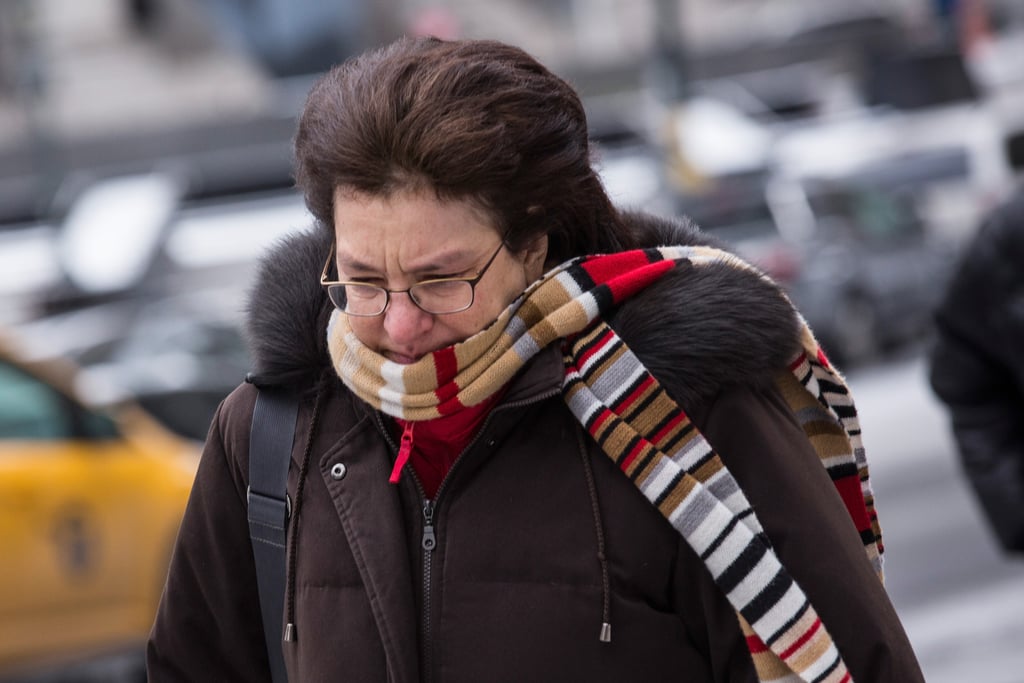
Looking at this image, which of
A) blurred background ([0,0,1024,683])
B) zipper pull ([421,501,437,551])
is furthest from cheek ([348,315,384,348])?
blurred background ([0,0,1024,683])

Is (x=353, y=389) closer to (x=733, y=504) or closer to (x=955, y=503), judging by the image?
(x=733, y=504)

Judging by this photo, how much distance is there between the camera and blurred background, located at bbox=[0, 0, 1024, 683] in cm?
639

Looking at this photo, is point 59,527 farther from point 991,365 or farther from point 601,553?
point 601,553

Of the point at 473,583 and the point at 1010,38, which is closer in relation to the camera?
the point at 473,583

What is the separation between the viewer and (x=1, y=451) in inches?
247

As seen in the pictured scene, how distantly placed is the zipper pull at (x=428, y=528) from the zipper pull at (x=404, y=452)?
6cm

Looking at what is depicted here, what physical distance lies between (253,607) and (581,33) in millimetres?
34127

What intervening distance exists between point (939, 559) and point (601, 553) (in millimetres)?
6565

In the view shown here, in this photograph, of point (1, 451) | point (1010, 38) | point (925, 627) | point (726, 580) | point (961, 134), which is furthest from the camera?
point (1010, 38)

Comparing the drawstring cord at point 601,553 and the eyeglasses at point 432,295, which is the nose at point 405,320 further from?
the drawstring cord at point 601,553

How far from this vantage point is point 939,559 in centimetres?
817

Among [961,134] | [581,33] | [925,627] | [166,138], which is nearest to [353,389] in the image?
[925,627]

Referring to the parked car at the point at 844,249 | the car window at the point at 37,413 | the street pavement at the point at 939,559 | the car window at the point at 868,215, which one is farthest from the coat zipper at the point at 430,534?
the car window at the point at 868,215

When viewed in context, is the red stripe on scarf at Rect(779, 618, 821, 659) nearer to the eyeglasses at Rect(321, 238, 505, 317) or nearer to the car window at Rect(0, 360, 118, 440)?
the eyeglasses at Rect(321, 238, 505, 317)
